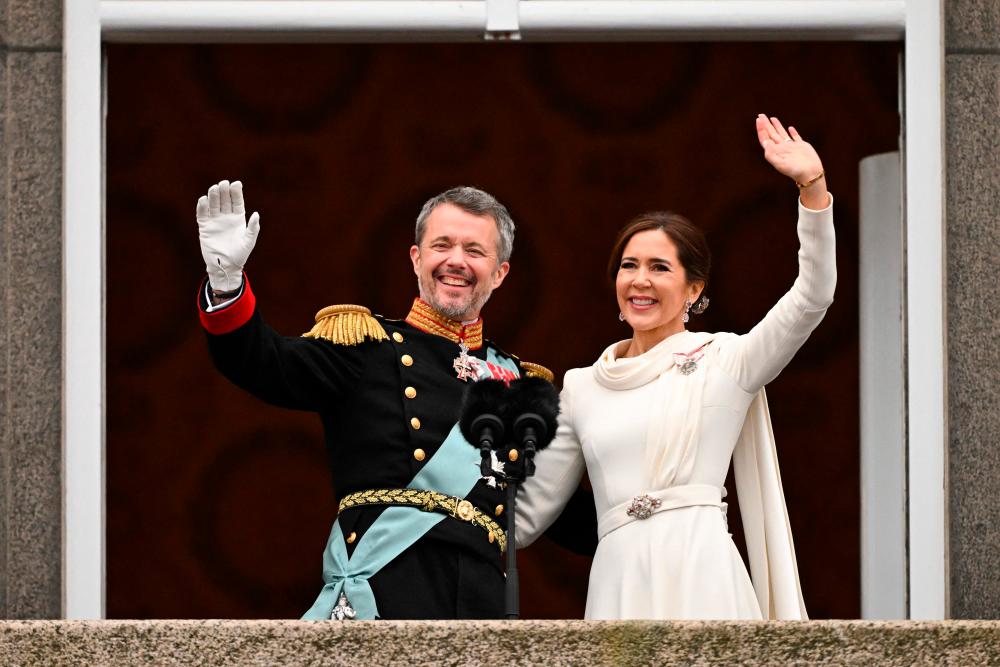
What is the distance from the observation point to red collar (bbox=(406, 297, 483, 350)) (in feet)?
17.8

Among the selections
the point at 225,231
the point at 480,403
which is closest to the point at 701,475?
the point at 480,403

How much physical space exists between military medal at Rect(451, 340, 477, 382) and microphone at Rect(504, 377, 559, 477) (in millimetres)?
538

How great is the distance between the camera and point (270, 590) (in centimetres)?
852

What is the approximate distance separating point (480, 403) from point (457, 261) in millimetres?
701

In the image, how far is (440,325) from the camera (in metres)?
5.42

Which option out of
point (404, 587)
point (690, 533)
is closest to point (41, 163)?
point (404, 587)

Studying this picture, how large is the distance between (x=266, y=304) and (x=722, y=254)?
178cm

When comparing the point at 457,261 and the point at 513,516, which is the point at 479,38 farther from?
the point at 513,516

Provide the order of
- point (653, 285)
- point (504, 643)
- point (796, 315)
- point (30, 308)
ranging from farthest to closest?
point (30, 308) < point (653, 285) < point (796, 315) < point (504, 643)

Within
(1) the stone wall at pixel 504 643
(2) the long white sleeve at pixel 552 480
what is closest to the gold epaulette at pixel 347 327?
(2) the long white sleeve at pixel 552 480

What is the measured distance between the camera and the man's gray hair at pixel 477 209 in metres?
5.48

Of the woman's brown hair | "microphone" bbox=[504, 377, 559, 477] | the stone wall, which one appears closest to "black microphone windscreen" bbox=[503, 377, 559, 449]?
"microphone" bbox=[504, 377, 559, 477]

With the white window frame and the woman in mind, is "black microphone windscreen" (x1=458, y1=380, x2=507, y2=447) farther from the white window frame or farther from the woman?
the white window frame

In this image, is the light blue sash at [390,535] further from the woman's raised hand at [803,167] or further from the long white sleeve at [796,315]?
the woman's raised hand at [803,167]
